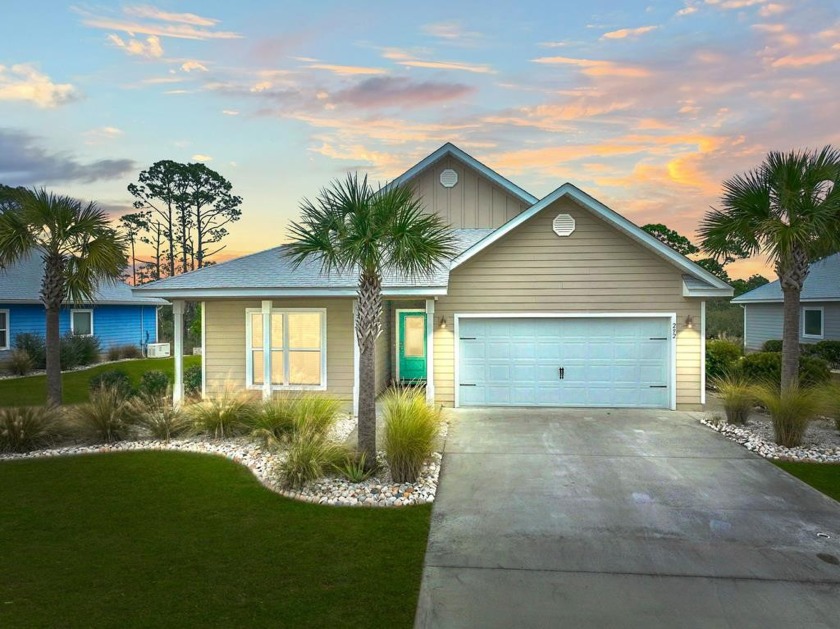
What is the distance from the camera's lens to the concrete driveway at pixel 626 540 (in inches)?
166

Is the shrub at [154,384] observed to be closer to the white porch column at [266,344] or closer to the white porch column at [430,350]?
the white porch column at [266,344]

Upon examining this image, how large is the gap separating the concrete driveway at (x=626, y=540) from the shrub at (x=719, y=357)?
6.94 meters

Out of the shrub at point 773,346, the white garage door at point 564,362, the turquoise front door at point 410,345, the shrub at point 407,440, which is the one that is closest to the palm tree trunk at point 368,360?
the shrub at point 407,440

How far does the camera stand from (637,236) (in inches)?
452

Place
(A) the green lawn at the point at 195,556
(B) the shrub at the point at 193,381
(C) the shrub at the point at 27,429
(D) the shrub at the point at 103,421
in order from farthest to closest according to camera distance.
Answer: (B) the shrub at the point at 193,381, (D) the shrub at the point at 103,421, (C) the shrub at the point at 27,429, (A) the green lawn at the point at 195,556

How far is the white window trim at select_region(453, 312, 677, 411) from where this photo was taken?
11.8 metres

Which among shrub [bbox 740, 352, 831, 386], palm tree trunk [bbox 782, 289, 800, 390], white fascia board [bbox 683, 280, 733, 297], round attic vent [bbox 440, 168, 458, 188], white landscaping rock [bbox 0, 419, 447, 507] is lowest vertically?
white landscaping rock [bbox 0, 419, 447, 507]

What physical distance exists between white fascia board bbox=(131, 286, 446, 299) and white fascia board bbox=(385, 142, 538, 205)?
17.5ft

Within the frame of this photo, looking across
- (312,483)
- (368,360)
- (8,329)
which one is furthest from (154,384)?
(8,329)

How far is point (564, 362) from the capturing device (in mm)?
12172

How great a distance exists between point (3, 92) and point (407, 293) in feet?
40.3

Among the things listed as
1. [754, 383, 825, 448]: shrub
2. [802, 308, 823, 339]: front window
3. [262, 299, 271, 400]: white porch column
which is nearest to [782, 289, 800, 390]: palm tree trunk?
[754, 383, 825, 448]: shrub

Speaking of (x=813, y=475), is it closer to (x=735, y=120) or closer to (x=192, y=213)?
(x=735, y=120)

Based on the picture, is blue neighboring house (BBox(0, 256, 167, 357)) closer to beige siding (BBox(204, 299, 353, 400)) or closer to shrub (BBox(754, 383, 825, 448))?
beige siding (BBox(204, 299, 353, 400))
